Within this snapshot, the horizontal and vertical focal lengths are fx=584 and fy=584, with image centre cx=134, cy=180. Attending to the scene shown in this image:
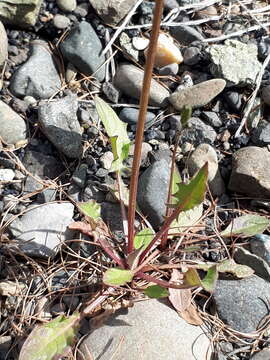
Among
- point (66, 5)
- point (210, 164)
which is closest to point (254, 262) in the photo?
point (210, 164)

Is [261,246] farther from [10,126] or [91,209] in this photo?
[10,126]

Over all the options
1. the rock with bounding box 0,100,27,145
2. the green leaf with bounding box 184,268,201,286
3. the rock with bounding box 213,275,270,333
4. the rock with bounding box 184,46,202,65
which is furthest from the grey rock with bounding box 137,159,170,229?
the rock with bounding box 184,46,202,65

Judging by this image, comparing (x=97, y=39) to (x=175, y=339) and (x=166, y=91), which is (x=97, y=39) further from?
(x=175, y=339)

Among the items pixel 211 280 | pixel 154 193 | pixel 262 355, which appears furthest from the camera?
pixel 154 193

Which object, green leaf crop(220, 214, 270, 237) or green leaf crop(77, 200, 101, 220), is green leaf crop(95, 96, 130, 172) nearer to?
green leaf crop(77, 200, 101, 220)

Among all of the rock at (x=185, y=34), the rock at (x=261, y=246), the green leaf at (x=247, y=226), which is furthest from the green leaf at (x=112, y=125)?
the rock at (x=185, y=34)

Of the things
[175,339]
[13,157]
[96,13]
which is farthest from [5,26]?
[175,339]

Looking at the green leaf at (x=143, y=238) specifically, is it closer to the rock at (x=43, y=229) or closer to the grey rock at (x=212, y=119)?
the rock at (x=43, y=229)
